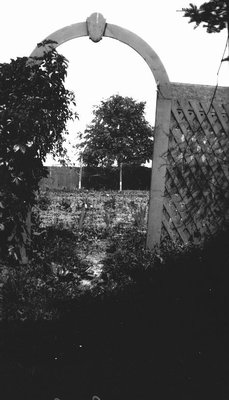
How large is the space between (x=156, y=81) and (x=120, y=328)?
2.87 m

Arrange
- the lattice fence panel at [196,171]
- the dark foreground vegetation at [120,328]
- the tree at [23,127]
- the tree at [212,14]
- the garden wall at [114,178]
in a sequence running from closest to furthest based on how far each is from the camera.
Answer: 1. the tree at [212,14]
2. the dark foreground vegetation at [120,328]
3. the tree at [23,127]
4. the lattice fence panel at [196,171]
5. the garden wall at [114,178]

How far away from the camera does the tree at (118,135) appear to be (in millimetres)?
36125

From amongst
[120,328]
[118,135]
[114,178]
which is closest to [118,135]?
[118,135]

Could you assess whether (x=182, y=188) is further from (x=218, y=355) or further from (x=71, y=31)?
(x=218, y=355)

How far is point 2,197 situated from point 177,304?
2.05 m

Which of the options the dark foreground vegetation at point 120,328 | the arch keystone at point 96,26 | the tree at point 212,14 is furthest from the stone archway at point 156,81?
the tree at point 212,14

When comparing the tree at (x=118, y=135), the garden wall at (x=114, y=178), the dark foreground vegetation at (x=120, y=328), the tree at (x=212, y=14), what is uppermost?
the tree at (x=118, y=135)

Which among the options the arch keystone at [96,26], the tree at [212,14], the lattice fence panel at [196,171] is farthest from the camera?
the lattice fence panel at [196,171]

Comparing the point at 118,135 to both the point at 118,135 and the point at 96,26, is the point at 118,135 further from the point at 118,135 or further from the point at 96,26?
the point at 96,26

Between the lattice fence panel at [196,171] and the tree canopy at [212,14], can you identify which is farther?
the lattice fence panel at [196,171]

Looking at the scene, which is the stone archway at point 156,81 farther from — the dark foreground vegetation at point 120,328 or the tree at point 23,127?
the dark foreground vegetation at point 120,328

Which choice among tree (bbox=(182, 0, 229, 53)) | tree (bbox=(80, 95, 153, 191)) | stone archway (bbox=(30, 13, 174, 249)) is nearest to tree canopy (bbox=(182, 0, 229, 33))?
tree (bbox=(182, 0, 229, 53))

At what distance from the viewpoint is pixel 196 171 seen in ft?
15.0

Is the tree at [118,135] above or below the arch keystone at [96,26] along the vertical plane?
above
